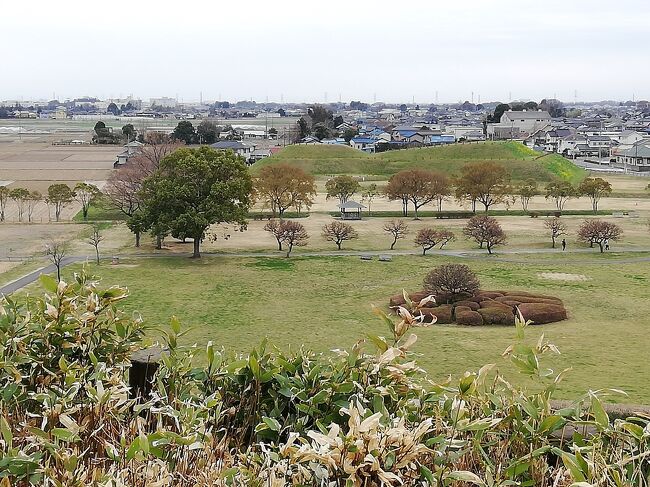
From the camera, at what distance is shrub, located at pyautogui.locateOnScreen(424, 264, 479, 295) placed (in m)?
19.6

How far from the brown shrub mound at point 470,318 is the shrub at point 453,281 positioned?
1517 mm

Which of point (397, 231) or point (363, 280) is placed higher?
point (397, 231)

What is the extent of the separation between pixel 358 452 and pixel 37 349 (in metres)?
1.75

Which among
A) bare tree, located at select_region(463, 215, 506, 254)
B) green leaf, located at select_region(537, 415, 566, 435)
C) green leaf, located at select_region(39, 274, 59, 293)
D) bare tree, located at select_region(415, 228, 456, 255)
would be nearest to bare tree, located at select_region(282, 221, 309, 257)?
bare tree, located at select_region(415, 228, 456, 255)

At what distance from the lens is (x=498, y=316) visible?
18.0m

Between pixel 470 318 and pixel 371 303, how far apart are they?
6121 millimetres

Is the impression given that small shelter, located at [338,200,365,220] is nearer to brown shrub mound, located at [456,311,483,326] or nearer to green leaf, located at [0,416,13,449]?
brown shrub mound, located at [456,311,483,326]

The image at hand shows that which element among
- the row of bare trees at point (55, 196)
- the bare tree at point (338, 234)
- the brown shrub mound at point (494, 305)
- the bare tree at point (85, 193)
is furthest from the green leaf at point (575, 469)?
the bare tree at point (85, 193)

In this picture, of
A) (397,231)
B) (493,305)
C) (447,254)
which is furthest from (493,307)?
(397,231)

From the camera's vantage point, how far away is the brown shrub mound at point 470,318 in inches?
709

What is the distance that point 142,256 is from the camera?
27.3 m

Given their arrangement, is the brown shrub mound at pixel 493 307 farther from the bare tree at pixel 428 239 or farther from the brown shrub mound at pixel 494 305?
the bare tree at pixel 428 239

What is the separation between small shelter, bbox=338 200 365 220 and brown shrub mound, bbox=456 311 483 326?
20752 millimetres

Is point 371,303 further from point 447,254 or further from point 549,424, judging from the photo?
point 447,254
